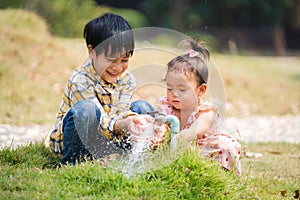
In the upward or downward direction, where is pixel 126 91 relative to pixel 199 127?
upward

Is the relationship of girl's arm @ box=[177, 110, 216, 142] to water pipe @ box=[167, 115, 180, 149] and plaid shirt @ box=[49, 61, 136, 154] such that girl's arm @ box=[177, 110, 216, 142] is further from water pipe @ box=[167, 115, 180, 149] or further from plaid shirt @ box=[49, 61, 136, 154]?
plaid shirt @ box=[49, 61, 136, 154]

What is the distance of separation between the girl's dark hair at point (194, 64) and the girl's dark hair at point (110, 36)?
326 mm

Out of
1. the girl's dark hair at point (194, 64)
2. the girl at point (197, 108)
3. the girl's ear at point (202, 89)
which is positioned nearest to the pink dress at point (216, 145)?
the girl at point (197, 108)

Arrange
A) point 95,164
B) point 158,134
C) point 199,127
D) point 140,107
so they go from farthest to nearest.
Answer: point 140,107 < point 199,127 < point 158,134 < point 95,164

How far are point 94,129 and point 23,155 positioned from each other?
0.58 metres

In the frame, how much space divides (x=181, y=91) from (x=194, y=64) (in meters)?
0.21

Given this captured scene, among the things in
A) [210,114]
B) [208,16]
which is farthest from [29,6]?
[208,16]

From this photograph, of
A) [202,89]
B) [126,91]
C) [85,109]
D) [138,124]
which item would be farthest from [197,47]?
[85,109]

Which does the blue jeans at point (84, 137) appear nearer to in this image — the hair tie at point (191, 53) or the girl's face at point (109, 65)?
the girl's face at point (109, 65)

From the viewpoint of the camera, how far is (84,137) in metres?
3.59

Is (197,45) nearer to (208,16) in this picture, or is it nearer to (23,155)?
(23,155)

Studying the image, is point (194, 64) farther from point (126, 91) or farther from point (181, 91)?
point (126, 91)

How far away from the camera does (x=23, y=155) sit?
12.4ft

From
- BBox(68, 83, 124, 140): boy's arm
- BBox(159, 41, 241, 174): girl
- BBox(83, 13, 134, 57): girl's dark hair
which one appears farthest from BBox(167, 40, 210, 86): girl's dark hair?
BBox(68, 83, 124, 140): boy's arm
